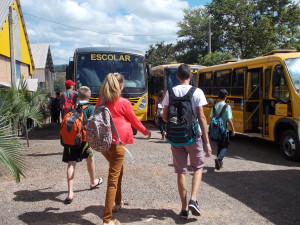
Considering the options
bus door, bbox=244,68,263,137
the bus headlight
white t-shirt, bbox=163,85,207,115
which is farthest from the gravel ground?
the bus headlight

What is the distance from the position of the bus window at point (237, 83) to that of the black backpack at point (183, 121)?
675 centimetres

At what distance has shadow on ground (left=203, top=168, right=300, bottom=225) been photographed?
15.0 ft

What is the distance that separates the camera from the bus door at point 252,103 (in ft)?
32.8

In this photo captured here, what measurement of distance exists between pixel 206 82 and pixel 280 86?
515cm

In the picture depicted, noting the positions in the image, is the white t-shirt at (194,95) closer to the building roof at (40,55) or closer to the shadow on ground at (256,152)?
the shadow on ground at (256,152)

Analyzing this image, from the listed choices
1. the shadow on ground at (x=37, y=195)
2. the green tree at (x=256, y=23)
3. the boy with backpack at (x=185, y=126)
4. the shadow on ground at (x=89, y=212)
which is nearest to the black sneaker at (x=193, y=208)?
the boy with backpack at (x=185, y=126)

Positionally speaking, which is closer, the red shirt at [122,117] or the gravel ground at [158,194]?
the red shirt at [122,117]

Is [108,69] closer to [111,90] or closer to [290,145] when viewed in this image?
[290,145]

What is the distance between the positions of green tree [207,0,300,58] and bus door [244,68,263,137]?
2218 cm

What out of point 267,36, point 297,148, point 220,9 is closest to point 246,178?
point 297,148

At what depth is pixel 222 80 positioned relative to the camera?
12.1 metres

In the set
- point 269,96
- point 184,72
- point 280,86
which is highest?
point 184,72

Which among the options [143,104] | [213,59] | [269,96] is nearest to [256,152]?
[269,96]

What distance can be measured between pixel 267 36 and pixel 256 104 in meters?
22.8
